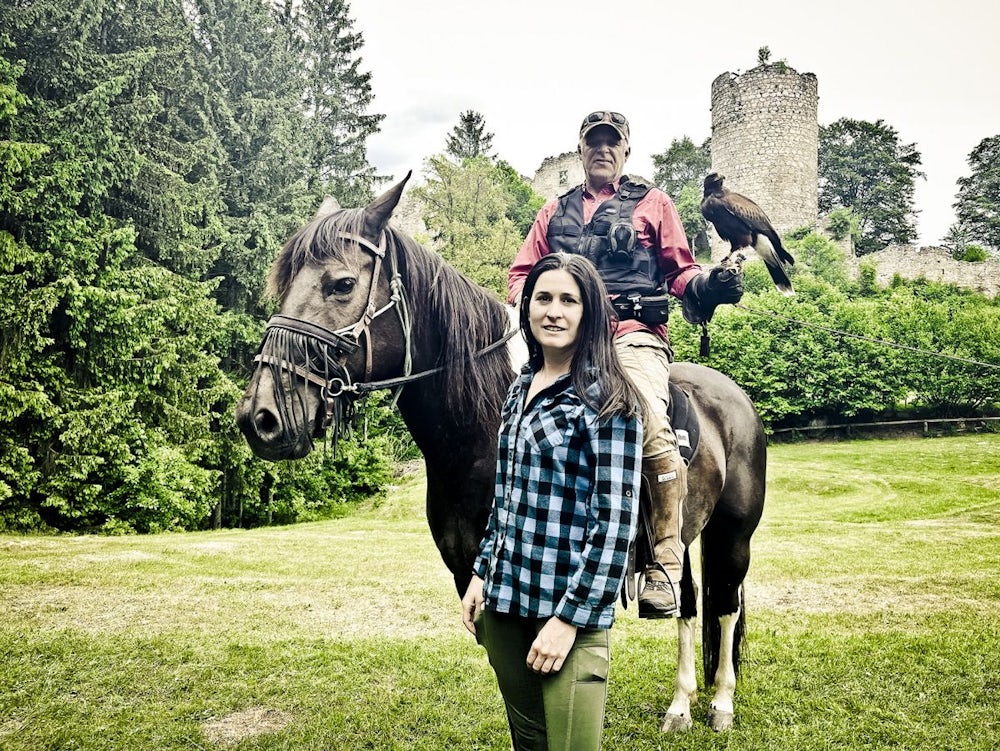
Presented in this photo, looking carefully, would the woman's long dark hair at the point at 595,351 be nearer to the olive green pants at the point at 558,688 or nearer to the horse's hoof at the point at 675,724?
the olive green pants at the point at 558,688

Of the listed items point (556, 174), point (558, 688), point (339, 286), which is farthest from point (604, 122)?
point (556, 174)

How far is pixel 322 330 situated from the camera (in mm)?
2416

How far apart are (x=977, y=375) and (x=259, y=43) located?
79.1 ft

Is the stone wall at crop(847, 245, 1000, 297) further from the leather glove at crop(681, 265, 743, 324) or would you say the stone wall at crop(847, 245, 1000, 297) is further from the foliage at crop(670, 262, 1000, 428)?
the leather glove at crop(681, 265, 743, 324)

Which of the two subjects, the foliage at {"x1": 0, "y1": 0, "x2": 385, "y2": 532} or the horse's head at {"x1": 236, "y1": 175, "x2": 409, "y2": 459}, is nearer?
the horse's head at {"x1": 236, "y1": 175, "x2": 409, "y2": 459}

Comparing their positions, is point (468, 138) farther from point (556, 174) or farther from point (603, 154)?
point (603, 154)

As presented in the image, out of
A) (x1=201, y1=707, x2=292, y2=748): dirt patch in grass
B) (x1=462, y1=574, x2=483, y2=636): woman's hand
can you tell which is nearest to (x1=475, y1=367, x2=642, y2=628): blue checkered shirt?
(x1=462, y1=574, x2=483, y2=636): woman's hand

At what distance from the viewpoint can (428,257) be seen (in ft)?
9.38

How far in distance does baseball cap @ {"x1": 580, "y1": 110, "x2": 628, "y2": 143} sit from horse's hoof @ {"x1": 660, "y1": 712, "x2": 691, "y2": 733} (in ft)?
10.5

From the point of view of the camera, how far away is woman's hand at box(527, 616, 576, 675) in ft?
5.44

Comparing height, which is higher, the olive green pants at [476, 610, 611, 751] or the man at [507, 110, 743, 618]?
the man at [507, 110, 743, 618]

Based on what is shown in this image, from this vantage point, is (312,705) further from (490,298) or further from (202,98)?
(202,98)

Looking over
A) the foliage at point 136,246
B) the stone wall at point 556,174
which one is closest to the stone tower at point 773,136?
the stone wall at point 556,174

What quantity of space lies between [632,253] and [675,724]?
107 inches
